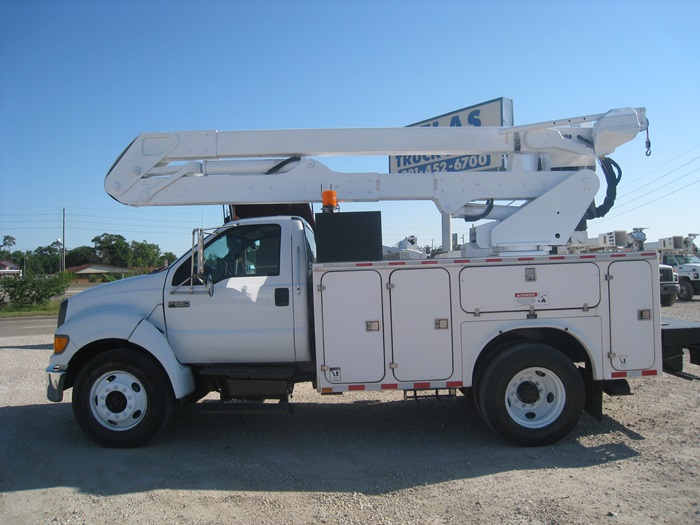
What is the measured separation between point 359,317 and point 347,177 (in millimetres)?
1739

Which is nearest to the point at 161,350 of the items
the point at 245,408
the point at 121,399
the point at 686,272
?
the point at 121,399

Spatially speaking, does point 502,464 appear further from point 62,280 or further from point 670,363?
point 62,280

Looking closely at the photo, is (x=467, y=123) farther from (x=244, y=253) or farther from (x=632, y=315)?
(x=244, y=253)

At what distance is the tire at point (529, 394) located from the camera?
5129 millimetres

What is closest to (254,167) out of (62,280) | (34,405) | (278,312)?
(278,312)

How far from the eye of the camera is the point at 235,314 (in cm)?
540

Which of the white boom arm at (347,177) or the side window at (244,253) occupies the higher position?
the white boom arm at (347,177)

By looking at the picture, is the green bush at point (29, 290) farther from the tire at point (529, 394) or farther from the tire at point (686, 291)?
the tire at point (686, 291)

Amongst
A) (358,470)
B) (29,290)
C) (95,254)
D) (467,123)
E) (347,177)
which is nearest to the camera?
(358,470)

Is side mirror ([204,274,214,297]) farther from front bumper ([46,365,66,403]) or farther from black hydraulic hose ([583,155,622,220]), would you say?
black hydraulic hose ([583,155,622,220])

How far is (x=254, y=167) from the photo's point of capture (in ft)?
20.1

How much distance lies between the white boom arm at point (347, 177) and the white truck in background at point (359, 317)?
0.03 m

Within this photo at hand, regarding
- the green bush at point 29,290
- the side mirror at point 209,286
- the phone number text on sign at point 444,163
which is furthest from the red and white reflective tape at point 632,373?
the green bush at point 29,290

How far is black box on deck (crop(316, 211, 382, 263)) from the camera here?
207 inches
